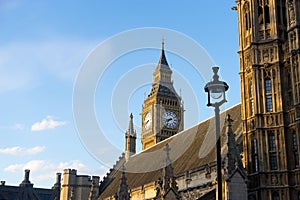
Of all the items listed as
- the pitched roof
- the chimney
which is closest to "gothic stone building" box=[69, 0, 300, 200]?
the pitched roof

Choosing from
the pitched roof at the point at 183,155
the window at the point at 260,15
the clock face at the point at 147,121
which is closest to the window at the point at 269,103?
the window at the point at 260,15

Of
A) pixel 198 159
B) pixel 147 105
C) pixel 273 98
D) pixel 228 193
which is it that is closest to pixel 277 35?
pixel 273 98

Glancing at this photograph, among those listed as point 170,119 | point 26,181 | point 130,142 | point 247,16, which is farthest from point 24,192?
point 247,16

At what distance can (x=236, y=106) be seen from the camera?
49.5m

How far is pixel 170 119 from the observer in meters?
85.5

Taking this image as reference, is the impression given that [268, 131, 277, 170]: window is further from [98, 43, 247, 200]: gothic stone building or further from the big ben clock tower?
the big ben clock tower

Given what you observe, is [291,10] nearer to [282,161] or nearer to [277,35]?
[277,35]

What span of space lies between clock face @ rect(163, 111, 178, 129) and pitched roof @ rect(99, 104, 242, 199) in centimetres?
1186

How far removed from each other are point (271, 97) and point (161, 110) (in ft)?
168

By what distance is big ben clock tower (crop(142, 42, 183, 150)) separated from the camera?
83500 millimetres

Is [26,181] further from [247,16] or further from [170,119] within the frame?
[247,16]

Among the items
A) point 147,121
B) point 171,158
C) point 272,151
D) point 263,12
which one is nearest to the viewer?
Result: point 272,151

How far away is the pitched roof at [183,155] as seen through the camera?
46.7 m

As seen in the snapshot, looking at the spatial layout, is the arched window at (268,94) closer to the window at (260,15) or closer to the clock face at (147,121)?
the window at (260,15)
